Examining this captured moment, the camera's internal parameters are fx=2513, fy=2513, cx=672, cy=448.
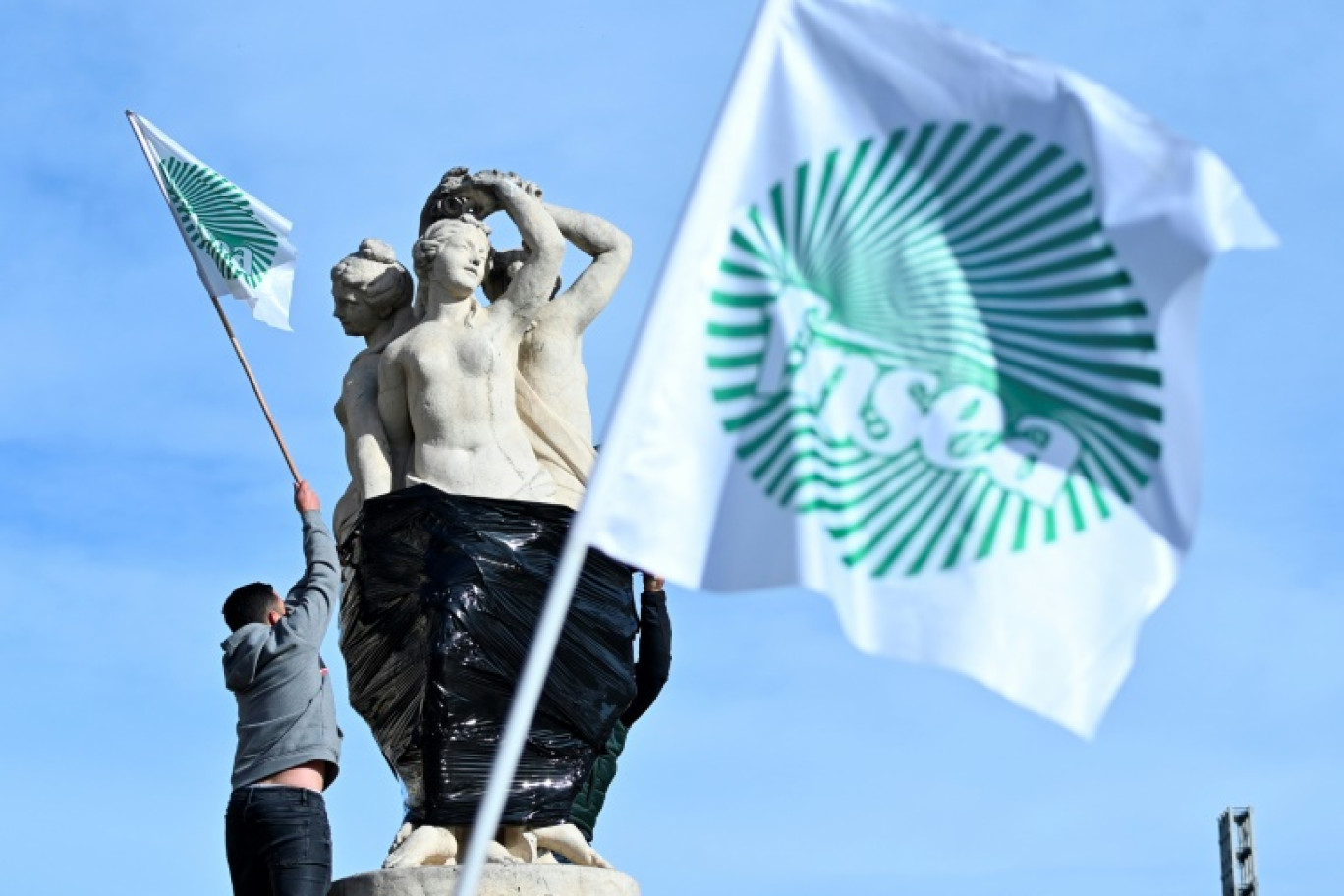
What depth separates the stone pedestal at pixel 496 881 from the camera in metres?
8.09

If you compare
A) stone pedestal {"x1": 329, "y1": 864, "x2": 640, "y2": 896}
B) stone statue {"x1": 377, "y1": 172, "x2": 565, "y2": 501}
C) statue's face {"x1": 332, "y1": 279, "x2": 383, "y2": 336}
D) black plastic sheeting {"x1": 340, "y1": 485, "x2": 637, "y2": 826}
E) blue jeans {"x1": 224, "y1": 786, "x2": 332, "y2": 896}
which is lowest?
blue jeans {"x1": 224, "y1": 786, "x2": 332, "y2": 896}

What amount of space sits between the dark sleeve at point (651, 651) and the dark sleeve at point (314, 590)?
1.96m

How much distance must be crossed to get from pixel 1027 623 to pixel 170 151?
18.5 ft

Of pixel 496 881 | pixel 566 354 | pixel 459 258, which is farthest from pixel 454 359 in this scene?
pixel 496 881

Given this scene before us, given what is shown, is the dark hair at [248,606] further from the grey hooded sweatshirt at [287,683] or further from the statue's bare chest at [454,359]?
the statue's bare chest at [454,359]

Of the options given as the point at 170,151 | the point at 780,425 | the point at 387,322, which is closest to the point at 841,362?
the point at 780,425

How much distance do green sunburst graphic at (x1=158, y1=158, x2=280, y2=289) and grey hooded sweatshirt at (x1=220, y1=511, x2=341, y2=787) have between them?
2.51 meters

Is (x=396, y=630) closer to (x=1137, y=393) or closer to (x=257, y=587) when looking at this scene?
(x=257, y=587)

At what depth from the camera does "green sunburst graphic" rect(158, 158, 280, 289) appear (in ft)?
31.2

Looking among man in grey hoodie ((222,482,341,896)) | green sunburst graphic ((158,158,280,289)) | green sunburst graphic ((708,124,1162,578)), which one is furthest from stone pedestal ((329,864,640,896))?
green sunburst graphic ((708,124,1162,578))

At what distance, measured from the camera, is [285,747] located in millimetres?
7152

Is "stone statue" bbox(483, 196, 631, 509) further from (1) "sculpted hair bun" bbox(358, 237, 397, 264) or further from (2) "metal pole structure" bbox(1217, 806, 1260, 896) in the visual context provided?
(2) "metal pole structure" bbox(1217, 806, 1260, 896)

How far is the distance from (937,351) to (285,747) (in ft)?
8.98

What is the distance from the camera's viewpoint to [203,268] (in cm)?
948
